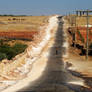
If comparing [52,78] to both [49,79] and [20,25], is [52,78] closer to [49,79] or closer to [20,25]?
[49,79]

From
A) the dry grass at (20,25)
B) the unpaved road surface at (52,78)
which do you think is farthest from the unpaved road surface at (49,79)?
the dry grass at (20,25)

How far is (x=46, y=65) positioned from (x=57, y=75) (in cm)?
550

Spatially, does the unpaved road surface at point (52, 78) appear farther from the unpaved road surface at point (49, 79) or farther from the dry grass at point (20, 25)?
the dry grass at point (20, 25)

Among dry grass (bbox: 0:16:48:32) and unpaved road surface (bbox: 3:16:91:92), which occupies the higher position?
dry grass (bbox: 0:16:48:32)

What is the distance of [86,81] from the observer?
23.6m

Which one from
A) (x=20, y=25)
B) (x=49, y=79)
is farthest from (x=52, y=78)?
(x=20, y=25)

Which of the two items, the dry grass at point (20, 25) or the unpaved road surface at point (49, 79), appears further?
the dry grass at point (20, 25)

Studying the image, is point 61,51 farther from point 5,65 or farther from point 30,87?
point 30,87

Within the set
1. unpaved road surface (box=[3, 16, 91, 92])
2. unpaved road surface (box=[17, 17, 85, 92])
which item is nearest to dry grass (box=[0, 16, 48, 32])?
unpaved road surface (box=[17, 17, 85, 92])

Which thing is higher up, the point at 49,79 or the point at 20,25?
the point at 20,25

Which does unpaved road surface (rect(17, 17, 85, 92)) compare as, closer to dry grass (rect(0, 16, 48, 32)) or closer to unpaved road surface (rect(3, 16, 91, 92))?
unpaved road surface (rect(3, 16, 91, 92))

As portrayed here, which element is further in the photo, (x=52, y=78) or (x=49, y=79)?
(x=52, y=78)

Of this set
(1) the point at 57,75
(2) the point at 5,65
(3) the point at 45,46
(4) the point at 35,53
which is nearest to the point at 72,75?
(1) the point at 57,75

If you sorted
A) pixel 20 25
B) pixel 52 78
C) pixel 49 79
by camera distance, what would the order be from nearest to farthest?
pixel 49 79 → pixel 52 78 → pixel 20 25
